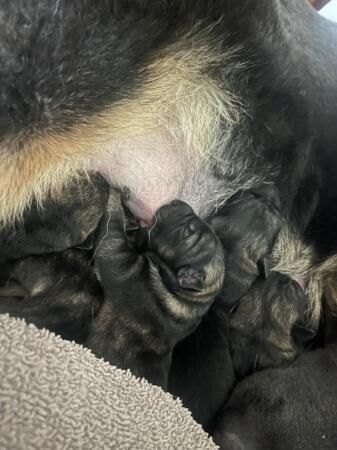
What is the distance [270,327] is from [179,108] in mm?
565

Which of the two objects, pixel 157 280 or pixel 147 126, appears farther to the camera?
pixel 157 280

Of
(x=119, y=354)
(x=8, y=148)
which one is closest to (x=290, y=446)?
(x=119, y=354)

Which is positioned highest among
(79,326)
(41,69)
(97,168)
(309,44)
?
(309,44)

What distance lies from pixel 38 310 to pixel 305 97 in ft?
2.25

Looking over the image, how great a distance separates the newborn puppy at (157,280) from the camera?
1.39 meters

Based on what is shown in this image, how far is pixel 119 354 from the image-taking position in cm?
136

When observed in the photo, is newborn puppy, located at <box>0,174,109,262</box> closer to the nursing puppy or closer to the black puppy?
the nursing puppy

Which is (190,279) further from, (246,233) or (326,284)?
(326,284)

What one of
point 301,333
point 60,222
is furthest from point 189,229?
point 301,333

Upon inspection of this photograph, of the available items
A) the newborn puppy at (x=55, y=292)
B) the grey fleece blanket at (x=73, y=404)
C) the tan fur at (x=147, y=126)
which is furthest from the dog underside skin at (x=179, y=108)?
the grey fleece blanket at (x=73, y=404)

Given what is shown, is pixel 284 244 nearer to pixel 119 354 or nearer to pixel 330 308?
pixel 330 308

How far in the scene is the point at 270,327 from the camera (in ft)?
5.21

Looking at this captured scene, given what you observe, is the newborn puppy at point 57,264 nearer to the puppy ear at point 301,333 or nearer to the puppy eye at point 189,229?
the puppy eye at point 189,229

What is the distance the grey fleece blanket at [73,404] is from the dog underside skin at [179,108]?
0.30 m
